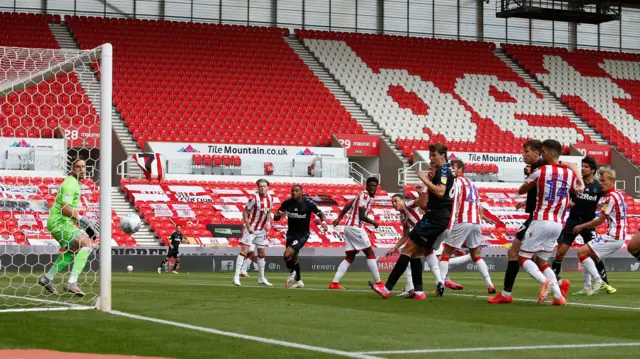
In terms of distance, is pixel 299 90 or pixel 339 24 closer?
pixel 299 90

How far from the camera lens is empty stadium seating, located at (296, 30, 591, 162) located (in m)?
41.4

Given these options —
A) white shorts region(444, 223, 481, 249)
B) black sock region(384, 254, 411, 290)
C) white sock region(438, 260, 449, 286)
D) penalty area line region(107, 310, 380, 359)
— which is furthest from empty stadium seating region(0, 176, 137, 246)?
penalty area line region(107, 310, 380, 359)

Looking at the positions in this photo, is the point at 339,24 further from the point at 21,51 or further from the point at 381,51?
the point at 21,51

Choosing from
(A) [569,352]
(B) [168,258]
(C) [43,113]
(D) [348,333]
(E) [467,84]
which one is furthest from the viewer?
(E) [467,84]

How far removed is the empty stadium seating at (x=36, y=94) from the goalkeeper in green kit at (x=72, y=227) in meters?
0.84

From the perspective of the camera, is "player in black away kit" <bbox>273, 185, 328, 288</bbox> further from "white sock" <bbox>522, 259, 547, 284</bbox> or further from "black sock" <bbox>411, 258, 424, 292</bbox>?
"white sock" <bbox>522, 259, 547, 284</bbox>

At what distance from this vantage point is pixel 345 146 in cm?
3825

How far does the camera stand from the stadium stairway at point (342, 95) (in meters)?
39.6

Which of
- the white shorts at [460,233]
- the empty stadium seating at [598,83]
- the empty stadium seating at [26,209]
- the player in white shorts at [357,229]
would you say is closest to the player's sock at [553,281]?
the white shorts at [460,233]

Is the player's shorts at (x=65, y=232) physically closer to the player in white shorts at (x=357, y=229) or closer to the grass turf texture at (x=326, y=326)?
the grass turf texture at (x=326, y=326)

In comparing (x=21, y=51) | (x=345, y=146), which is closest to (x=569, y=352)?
(x=21, y=51)

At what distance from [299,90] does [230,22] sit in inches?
237

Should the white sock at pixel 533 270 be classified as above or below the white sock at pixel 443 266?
above

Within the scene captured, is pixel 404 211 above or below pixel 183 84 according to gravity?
below
